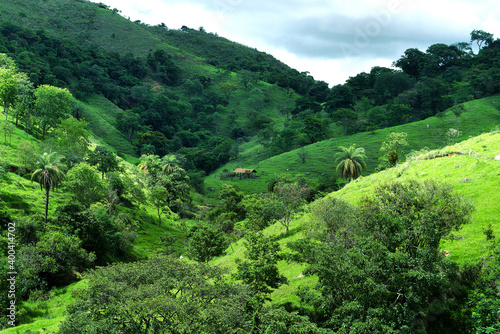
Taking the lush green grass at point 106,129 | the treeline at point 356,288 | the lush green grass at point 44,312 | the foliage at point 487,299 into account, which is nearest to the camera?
the foliage at point 487,299

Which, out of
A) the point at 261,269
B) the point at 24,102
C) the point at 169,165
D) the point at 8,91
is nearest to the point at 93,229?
the point at 261,269

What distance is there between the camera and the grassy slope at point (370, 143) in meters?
107

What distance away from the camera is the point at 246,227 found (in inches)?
2462

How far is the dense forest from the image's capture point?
21016 mm

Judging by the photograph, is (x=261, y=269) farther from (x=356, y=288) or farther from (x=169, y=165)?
(x=169, y=165)

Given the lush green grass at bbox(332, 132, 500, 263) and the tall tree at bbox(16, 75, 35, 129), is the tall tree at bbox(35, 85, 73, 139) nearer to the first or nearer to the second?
the tall tree at bbox(16, 75, 35, 129)

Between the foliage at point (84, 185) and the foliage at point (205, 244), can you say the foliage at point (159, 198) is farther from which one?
the foliage at point (205, 244)

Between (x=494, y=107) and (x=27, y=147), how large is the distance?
14779 cm

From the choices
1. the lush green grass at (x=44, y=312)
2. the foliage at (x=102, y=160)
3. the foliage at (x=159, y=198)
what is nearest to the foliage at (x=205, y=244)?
the lush green grass at (x=44, y=312)

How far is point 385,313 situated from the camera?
62.0 feet

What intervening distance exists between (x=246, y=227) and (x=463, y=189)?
37338 mm

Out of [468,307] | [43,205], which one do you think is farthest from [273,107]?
[468,307]

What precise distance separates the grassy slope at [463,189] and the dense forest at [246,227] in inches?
10.7

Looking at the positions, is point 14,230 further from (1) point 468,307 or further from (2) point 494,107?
(2) point 494,107
